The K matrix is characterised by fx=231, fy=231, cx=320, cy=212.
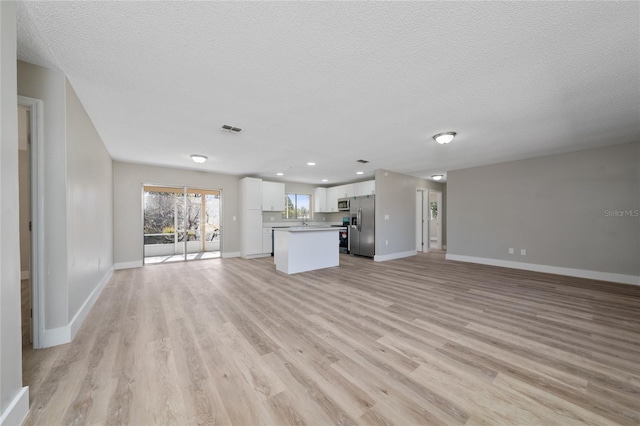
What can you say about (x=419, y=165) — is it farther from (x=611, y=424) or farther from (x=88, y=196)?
(x=88, y=196)

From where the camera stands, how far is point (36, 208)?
6.76 ft

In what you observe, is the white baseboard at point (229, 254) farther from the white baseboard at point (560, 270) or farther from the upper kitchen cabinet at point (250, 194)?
the white baseboard at point (560, 270)

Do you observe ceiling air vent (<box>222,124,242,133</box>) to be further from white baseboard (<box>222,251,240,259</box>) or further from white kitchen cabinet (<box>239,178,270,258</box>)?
white baseboard (<box>222,251,240,259</box>)

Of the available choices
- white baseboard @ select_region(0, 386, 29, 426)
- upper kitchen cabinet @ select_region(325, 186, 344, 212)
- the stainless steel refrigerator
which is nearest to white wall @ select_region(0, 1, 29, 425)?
white baseboard @ select_region(0, 386, 29, 426)

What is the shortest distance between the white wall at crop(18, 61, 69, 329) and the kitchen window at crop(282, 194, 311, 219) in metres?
6.16

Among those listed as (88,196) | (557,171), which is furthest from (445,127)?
(88,196)

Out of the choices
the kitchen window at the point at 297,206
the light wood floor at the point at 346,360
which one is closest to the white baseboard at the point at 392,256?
the light wood floor at the point at 346,360

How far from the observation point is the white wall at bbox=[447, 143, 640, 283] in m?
4.21

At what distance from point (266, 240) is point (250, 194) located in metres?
1.52

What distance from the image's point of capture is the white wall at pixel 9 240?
Result: 1.23 metres

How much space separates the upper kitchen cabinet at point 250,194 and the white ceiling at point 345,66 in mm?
3083

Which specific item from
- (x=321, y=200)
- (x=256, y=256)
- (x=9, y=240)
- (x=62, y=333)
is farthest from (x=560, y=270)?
(x=62, y=333)

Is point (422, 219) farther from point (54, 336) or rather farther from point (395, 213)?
point (54, 336)

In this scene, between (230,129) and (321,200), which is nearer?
(230,129)
